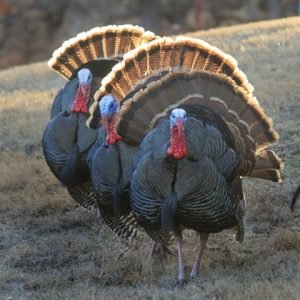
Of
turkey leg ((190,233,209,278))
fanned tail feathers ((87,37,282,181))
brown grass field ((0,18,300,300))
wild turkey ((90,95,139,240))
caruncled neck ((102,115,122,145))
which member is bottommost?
brown grass field ((0,18,300,300))

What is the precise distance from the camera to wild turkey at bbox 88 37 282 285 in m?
5.14

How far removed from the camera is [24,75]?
1422 centimetres

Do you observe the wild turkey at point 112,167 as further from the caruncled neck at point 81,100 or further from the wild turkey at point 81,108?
the caruncled neck at point 81,100

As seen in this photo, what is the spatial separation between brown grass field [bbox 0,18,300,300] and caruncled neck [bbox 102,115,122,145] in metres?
0.90

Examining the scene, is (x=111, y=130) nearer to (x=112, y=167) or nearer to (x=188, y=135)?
(x=112, y=167)

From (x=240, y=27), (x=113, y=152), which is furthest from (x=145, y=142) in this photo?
(x=240, y=27)

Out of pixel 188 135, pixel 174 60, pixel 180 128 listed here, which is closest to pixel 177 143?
pixel 180 128

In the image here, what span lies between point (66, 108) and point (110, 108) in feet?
3.46

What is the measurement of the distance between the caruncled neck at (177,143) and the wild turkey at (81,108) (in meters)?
1.55

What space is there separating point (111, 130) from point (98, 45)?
1.77m

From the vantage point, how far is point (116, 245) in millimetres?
6641

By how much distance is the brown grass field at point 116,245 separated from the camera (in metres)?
5.34

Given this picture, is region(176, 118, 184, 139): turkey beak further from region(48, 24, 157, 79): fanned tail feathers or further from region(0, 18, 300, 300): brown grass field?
region(48, 24, 157, 79): fanned tail feathers

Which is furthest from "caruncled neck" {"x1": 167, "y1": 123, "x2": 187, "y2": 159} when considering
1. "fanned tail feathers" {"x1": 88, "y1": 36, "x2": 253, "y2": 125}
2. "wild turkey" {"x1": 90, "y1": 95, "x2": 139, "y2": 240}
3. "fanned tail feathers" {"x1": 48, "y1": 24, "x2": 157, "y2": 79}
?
"fanned tail feathers" {"x1": 48, "y1": 24, "x2": 157, "y2": 79}
